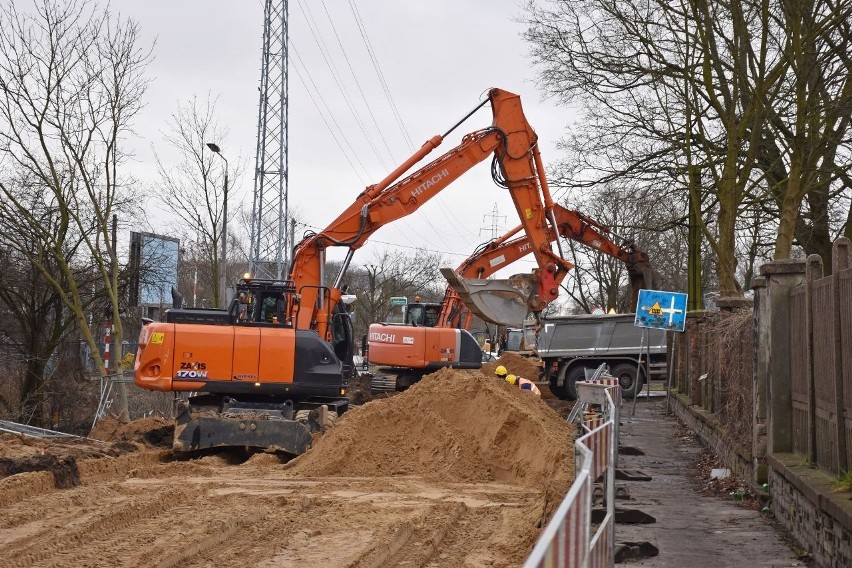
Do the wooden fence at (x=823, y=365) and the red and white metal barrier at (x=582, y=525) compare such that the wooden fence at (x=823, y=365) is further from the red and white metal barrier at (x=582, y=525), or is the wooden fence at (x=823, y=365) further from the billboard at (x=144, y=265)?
the billboard at (x=144, y=265)

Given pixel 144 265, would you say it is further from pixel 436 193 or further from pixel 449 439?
pixel 449 439

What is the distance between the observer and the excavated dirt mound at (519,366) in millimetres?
34219

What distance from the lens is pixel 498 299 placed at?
20.8 meters

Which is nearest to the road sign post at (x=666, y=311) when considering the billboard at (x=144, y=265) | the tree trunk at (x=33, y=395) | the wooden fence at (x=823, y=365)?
the wooden fence at (x=823, y=365)

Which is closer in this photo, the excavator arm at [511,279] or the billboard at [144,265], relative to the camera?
the excavator arm at [511,279]

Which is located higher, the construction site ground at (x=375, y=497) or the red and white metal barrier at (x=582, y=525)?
the red and white metal barrier at (x=582, y=525)

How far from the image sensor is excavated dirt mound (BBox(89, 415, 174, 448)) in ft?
68.4

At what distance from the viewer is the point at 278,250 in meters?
35.5

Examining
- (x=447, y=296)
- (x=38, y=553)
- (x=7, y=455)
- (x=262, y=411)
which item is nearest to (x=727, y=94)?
(x=447, y=296)

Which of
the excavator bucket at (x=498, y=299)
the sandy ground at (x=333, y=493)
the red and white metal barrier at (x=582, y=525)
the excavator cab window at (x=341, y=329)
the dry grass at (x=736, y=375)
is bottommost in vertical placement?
the sandy ground at (x=333, y=493)

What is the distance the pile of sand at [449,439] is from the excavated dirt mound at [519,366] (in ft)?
54.0

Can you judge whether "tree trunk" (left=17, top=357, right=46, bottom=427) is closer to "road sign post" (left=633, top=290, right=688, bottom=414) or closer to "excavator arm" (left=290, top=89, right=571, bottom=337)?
"excavator arm" (left=290, top=89, right=571, bottom=337)

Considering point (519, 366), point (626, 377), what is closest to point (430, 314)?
point (519, 366)

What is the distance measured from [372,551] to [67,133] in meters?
19.6
